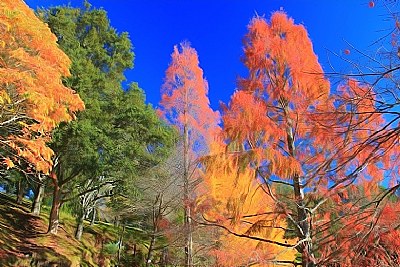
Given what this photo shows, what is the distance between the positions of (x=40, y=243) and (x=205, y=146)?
21.6 feet

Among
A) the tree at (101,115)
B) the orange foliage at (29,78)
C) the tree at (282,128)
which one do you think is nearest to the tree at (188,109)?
the tree at (101,115)

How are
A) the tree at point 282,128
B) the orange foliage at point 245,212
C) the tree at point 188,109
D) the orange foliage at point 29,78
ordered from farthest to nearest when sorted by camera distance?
the tree at point 188,109, the orange foliage at point 29,78, the orange foliage at point 245,212, the tree at point 282,128

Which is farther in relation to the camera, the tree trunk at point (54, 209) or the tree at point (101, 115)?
the tree trunk at point (54, 209)

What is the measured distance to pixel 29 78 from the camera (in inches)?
236

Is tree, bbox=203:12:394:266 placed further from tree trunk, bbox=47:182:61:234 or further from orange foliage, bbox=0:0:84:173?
tree trunk, bbox=47:182:61:234

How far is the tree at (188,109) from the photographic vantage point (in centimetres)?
1296

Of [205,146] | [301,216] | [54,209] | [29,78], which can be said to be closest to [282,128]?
[301,216]

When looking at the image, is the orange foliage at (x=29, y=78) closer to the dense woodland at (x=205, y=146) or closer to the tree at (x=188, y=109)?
the dense woodland at (x=205, y=146)

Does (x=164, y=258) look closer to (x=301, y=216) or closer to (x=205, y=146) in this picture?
(x=205, y=146)

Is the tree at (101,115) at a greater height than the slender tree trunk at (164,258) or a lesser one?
greater

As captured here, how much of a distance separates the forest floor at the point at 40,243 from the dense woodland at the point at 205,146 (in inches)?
5.1

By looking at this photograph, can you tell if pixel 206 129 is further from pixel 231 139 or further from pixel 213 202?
pixel 231 139

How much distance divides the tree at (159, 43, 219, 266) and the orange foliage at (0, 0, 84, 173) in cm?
606

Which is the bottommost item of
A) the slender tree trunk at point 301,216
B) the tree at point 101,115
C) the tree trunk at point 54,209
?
the slender tree trunk at point 301,216
